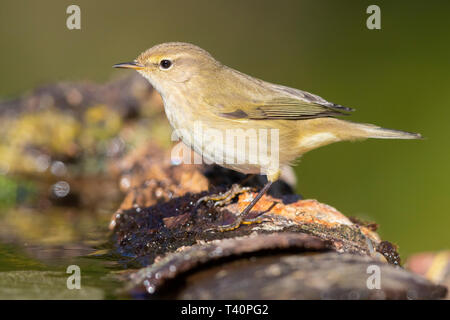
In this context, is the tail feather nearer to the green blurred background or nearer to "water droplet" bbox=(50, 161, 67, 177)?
the green blurred background

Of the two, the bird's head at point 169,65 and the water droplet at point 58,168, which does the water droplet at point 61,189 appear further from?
the bird's head at point 169,65

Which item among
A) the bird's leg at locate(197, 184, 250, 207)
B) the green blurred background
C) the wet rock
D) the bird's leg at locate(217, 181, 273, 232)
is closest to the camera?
the wet rock

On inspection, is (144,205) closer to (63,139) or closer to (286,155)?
(286,155)

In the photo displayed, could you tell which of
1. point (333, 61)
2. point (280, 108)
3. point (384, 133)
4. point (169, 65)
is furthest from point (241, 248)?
point (333, 61)

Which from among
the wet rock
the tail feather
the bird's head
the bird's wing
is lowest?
the wet rock

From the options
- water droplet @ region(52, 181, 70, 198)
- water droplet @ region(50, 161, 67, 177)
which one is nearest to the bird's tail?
water droplet @ region(52, 181, 70, 198)

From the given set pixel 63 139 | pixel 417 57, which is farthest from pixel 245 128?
pixel 417 57
